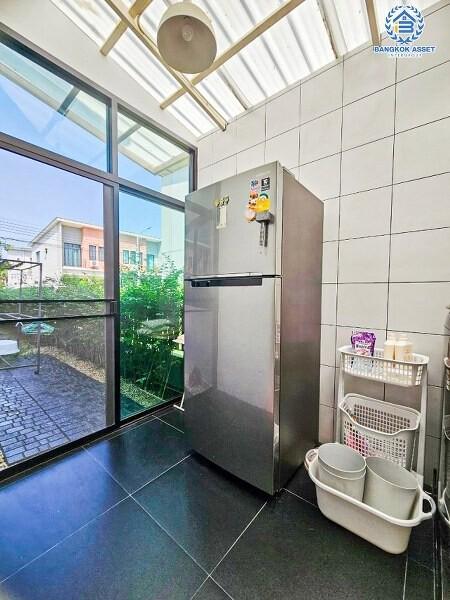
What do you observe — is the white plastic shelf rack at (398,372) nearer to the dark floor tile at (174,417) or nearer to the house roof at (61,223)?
the dark floor tile at (174,417)

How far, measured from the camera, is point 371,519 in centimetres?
103

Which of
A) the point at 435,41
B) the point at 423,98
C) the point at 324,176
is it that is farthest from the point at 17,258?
the point at 435,41

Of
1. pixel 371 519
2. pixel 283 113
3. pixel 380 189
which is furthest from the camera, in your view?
pixel 283 113

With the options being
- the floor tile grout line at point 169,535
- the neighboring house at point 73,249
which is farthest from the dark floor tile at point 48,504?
the neighboring house at point 73,249

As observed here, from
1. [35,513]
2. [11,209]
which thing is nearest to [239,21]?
[11,209]

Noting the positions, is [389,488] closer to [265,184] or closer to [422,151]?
[265,184]

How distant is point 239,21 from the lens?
1467 millimetres

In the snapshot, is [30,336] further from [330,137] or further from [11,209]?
[330,137]

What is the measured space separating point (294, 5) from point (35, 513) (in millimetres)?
2790

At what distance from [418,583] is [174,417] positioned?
1.66 m

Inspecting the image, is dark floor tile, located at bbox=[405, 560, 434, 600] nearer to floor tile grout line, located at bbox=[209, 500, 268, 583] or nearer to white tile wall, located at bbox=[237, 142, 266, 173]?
floor tile grout line, located at bbox=[209, 500, 268, 583]

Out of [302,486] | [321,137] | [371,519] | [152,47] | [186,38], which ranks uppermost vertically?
[152,47]

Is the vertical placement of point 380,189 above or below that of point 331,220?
above

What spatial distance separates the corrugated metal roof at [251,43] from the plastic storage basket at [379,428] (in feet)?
7.17
